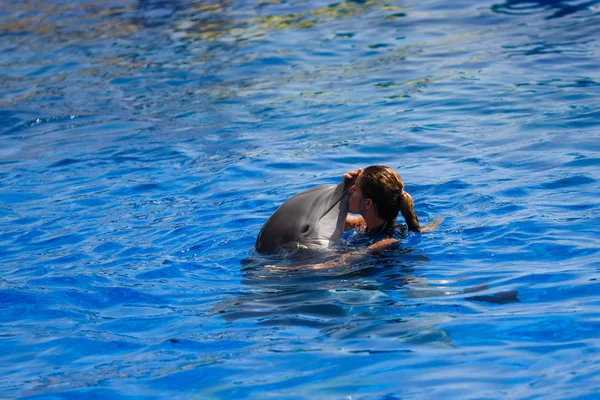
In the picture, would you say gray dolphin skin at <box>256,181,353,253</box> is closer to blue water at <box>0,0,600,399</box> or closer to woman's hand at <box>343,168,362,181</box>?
woman's hand at <box>343,168,362,181</box>

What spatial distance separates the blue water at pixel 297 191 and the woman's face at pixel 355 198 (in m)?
0.45

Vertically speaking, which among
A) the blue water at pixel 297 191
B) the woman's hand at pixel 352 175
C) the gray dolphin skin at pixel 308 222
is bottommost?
the blue water at pixel 297 191

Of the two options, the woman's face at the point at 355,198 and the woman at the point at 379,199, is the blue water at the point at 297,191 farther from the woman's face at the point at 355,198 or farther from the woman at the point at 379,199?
the woman's face at the point at 355,198

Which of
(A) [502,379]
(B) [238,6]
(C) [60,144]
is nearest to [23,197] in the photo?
(C) [60,144]

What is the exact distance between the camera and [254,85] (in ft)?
40.0

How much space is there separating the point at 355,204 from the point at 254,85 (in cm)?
651

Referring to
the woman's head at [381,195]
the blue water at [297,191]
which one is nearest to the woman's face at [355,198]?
the woman's head at [381,195]

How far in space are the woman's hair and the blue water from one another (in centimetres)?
30

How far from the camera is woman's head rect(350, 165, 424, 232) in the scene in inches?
233

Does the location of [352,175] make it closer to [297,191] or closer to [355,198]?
[355,198]

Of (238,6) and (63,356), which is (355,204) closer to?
(63,356)

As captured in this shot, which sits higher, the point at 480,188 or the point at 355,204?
the point at 355,204

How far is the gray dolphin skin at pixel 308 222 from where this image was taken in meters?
5.80

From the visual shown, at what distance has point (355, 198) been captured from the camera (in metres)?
6.00
